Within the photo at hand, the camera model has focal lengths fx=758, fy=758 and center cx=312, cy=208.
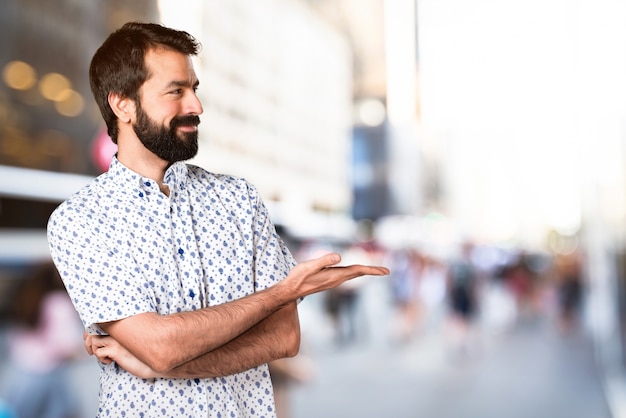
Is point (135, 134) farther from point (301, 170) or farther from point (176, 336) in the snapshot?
point (301, 170)

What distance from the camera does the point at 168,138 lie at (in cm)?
129

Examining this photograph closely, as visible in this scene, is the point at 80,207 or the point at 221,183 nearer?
the point at 80,207

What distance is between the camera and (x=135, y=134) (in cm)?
133

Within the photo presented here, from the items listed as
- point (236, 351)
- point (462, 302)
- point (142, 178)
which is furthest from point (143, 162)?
point (462, 302)

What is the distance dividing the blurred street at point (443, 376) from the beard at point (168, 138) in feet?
10.8

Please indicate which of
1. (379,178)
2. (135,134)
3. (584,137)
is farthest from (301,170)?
(135,134)

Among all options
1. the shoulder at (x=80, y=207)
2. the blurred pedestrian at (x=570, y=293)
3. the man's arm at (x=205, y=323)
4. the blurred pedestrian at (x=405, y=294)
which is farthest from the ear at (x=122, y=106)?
the blurred pedestrian at (x=570, y=293)

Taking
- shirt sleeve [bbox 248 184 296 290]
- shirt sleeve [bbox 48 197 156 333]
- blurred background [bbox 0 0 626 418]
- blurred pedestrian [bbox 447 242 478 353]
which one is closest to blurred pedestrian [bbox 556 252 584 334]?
blurred background [bbox 0 0 626 418]

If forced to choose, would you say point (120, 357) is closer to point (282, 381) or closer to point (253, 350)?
point (253, 350)

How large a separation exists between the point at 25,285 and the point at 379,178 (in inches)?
260

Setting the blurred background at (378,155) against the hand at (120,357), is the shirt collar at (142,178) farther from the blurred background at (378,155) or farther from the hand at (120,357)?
the blurred background at (378,155)

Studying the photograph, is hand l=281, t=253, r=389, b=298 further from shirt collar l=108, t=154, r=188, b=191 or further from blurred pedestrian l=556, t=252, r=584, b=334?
blurred pedestrian l=556, t=252, r=584, b=334

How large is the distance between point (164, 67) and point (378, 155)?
943cm

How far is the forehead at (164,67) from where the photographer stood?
4.22 ft
